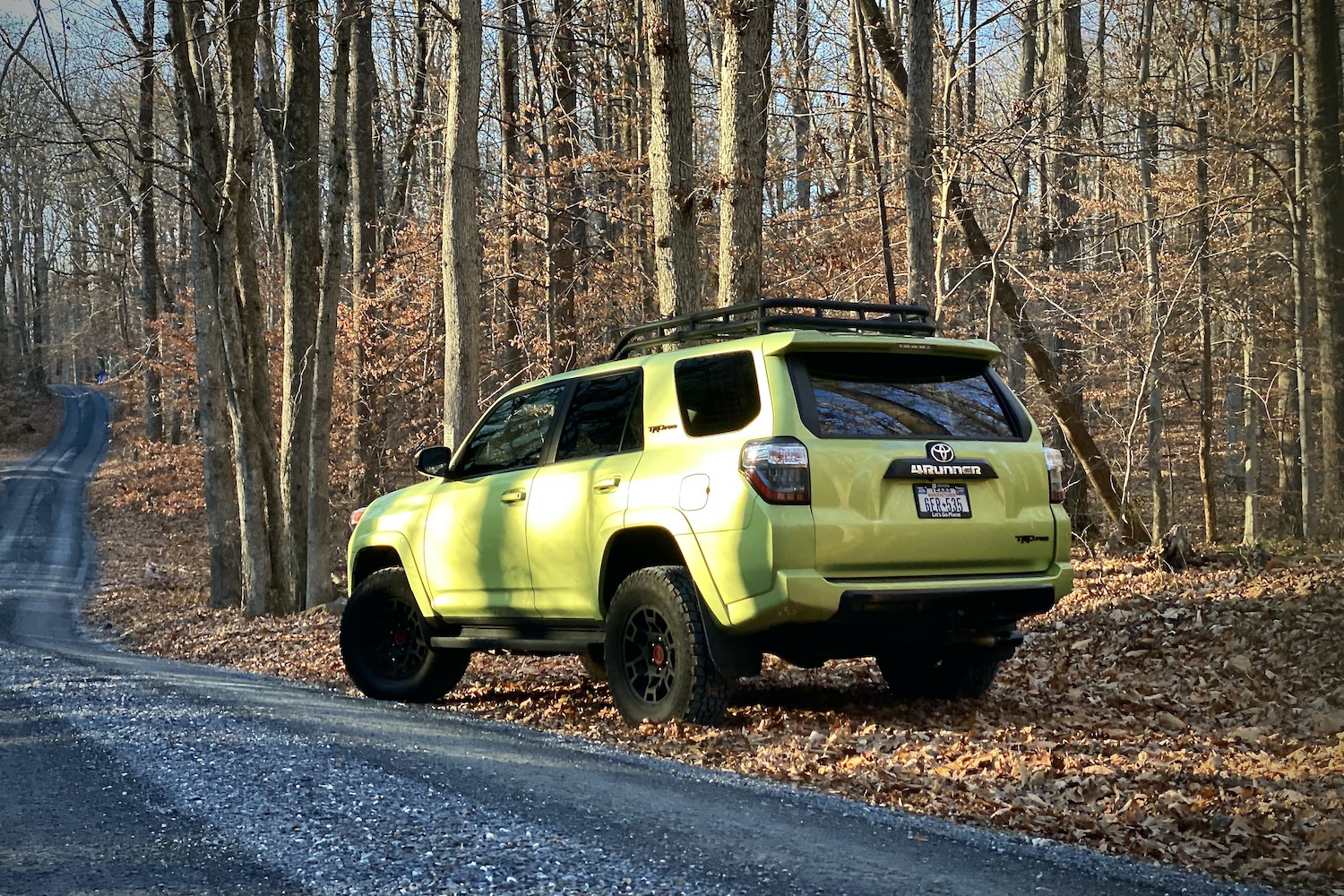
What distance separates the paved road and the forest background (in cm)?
627

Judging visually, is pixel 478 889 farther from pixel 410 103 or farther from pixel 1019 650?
pixel 410 103

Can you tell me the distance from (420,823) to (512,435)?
164 inches

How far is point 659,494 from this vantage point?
23.9ft

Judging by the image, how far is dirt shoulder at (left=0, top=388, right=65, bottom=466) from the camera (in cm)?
5550

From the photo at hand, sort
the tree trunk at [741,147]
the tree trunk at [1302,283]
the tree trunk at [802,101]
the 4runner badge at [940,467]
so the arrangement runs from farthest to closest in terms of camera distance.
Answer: the tree trunk at [802,101], the tree trunk at [1302,283], the tree trunk at [741,147], the 4runner badge at [940,467]

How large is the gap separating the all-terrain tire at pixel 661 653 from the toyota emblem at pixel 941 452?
59.1 inches

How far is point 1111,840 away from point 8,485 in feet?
153

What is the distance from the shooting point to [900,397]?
7148mm

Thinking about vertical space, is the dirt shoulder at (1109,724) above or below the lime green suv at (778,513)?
below

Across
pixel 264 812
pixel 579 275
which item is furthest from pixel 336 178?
pixel 264 812

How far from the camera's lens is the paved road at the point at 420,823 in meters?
4.36

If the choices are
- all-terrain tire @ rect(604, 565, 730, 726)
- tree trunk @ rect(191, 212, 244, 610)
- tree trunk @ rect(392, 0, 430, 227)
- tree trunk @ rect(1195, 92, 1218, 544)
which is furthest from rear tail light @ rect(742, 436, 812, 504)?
tree trunk @ rect(392, 0, 430, 227)

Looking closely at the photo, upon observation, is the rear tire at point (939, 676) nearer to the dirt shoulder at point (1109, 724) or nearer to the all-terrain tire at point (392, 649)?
the dirt shoulder at point (1109, 724)

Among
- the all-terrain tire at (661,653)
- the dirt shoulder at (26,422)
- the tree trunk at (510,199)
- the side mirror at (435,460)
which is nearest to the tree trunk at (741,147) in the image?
the side mirror at (435,460)
